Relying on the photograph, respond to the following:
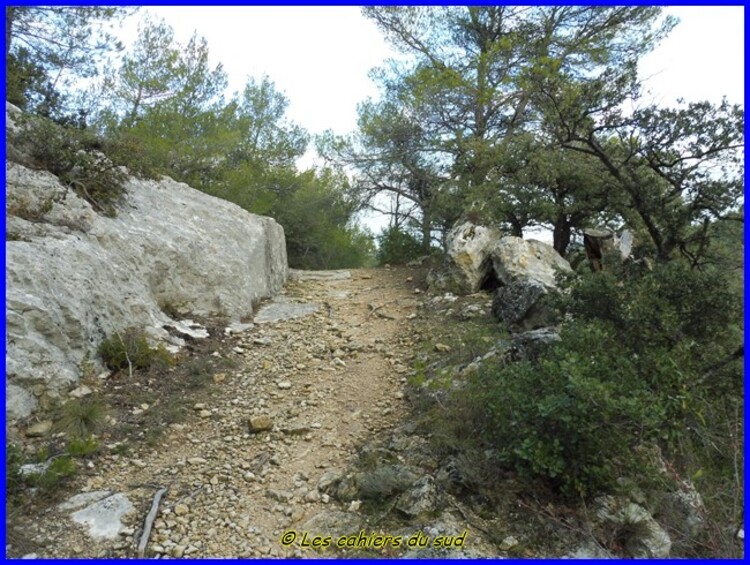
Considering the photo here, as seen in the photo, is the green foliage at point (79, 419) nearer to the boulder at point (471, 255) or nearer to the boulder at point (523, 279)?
the boulder at point (523, 279)

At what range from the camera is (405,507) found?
3646 millimetres

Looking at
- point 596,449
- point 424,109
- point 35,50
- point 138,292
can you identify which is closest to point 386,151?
point 424,109

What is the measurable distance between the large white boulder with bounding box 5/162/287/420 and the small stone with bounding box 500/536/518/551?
3.84 metres

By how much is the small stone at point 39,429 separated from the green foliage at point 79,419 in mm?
59

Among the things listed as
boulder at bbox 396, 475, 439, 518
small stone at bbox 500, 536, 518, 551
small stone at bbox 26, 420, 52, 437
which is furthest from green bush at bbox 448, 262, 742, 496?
small stone at bbox 26, 420, 52, 437

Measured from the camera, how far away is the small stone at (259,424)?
482cm

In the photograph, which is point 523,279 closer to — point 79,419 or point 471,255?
point 471,255

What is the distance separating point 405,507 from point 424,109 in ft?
35.6

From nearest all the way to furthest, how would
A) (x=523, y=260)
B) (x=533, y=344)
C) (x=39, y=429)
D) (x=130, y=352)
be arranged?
(x=39, y=429) → (x=533, y=344) → (x=130, y=352) → (x=523, y=260)

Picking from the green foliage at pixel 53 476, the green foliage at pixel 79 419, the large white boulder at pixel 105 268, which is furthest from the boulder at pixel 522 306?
the green foliage at pixel 53 476

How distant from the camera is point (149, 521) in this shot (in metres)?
3.47

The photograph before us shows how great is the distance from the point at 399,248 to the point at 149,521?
10715 mm

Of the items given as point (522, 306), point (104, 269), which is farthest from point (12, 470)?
point (522, 306)

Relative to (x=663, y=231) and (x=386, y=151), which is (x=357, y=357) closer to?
(x=663, y=231)
